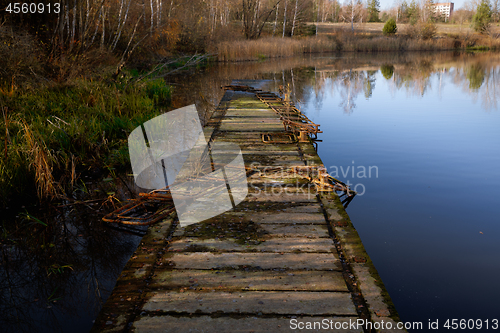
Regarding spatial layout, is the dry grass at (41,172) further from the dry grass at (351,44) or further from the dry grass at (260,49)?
the dry grass at (351,44)

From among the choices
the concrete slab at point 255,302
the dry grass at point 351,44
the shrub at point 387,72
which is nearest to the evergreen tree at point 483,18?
the dry grass at point 351,44

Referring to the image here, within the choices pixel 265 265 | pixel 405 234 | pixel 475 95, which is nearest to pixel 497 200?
pixel 405 234

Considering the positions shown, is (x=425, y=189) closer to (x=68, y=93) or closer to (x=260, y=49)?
(x=68, y=93)

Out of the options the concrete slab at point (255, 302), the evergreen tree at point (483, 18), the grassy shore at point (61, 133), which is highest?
the evergreen tree at point (483, 18)

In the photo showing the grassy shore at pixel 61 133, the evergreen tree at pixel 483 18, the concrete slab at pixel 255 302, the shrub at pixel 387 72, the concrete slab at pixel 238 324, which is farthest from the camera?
the evergreen tree at pixel 483 18

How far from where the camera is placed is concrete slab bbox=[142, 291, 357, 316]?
1.84 m

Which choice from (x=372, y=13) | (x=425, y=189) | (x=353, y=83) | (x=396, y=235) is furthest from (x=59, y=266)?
(x=372, y=13)

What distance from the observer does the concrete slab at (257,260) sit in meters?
2.24

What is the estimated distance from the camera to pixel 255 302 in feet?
6.25

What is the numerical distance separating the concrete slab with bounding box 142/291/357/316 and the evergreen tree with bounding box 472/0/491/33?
4376 centimetres

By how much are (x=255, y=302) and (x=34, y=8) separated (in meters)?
9.38

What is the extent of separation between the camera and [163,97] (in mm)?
9297

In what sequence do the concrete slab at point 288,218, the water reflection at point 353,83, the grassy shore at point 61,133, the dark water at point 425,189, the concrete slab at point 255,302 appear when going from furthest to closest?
1. the water reflection at point 353,83
2. the grassy shore at point 61,133
3. the concrete slab at point 288,218
4. the dark water at point 425,189
5. the concrete slab at point 255,302

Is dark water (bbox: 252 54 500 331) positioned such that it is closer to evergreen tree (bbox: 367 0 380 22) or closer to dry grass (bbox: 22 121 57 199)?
dry grass (bbox: 22 121 57 199)
